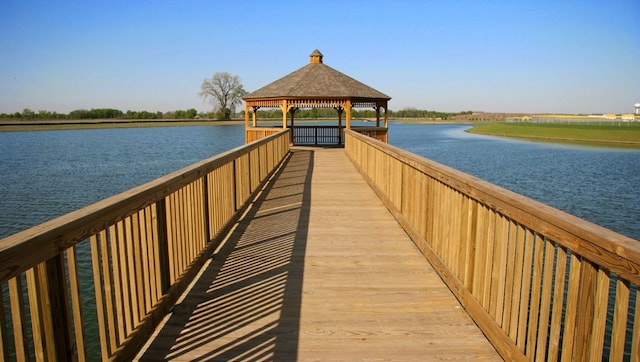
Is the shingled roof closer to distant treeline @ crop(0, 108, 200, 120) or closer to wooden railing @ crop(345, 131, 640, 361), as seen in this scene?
wooden railing @ crop(345, 131, 640, 361)

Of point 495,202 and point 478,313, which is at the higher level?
point 495,202

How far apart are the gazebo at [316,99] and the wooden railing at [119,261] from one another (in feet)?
50.7

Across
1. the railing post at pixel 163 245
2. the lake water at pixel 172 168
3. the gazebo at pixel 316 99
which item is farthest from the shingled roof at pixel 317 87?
the railing post at pixel 163 245

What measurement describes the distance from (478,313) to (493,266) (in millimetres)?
398

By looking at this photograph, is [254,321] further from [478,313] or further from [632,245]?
[632,245]

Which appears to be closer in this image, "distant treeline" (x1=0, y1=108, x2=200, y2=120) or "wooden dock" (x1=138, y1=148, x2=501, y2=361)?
"wooden dock" (x1=138, y1=148, x2=501, y2=361)

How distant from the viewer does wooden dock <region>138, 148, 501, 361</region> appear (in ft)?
9.45

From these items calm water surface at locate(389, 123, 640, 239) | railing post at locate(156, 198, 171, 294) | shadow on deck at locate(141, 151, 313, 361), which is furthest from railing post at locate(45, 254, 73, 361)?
calm water surface at locate(389, 123, 640, 239)

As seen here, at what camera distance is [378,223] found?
636 cm

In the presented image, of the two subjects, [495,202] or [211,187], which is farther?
[211,187]

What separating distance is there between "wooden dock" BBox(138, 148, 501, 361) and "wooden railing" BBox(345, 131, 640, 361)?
22 cm

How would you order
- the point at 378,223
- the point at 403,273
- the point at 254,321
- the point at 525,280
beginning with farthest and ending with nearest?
the point at 378,223
the point at 403,273
the point at 254,321
the point at 525,280

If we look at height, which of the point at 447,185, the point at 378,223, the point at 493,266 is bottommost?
the point at 378,223

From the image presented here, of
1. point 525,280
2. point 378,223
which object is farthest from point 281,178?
point 525,280
